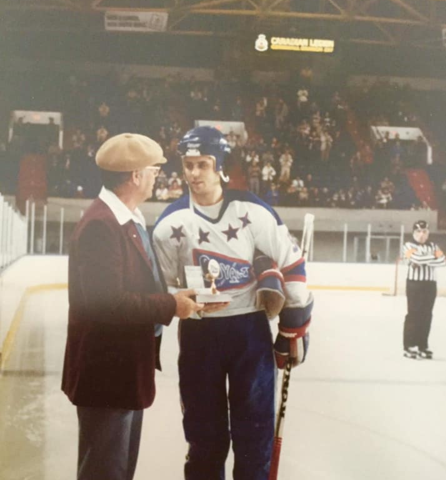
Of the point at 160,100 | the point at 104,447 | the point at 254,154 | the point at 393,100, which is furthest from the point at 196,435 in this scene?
the point at 393,100

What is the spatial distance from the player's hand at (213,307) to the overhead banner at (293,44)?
0.96 m

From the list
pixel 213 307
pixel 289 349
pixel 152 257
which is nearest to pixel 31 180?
pixel 152 257

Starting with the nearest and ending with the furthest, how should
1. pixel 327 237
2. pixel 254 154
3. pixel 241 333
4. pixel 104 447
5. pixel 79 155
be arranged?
pixel 104 447
pixel 241 333
pixel 79 155
pixel 254 154
pixel 327 237

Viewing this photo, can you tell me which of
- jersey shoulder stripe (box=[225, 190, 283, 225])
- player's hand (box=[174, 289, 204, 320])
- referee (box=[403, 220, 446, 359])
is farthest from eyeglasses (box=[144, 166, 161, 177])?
referee (box=[403, 220, 446, 359])

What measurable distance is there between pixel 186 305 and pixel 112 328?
23 cm

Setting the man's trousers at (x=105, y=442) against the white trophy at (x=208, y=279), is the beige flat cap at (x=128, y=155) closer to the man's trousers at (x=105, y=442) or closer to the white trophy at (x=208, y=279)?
the white trophy at (x=208, y=279)

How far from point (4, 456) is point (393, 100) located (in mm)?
1886

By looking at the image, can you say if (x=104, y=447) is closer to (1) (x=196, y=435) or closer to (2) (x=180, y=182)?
(1) (x=196, y=435)

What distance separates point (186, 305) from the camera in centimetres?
177

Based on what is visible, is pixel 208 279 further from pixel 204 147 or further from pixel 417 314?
pixel 417 314

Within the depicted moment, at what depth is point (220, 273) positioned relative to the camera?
1.83m

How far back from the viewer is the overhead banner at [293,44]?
221 centimetres

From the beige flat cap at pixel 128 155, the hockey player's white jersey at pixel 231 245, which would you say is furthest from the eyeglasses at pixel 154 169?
the hockey player's white jersey at pixel 231 245

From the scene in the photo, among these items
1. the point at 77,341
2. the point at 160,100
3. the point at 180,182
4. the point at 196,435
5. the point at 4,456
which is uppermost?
the point at 160,100
